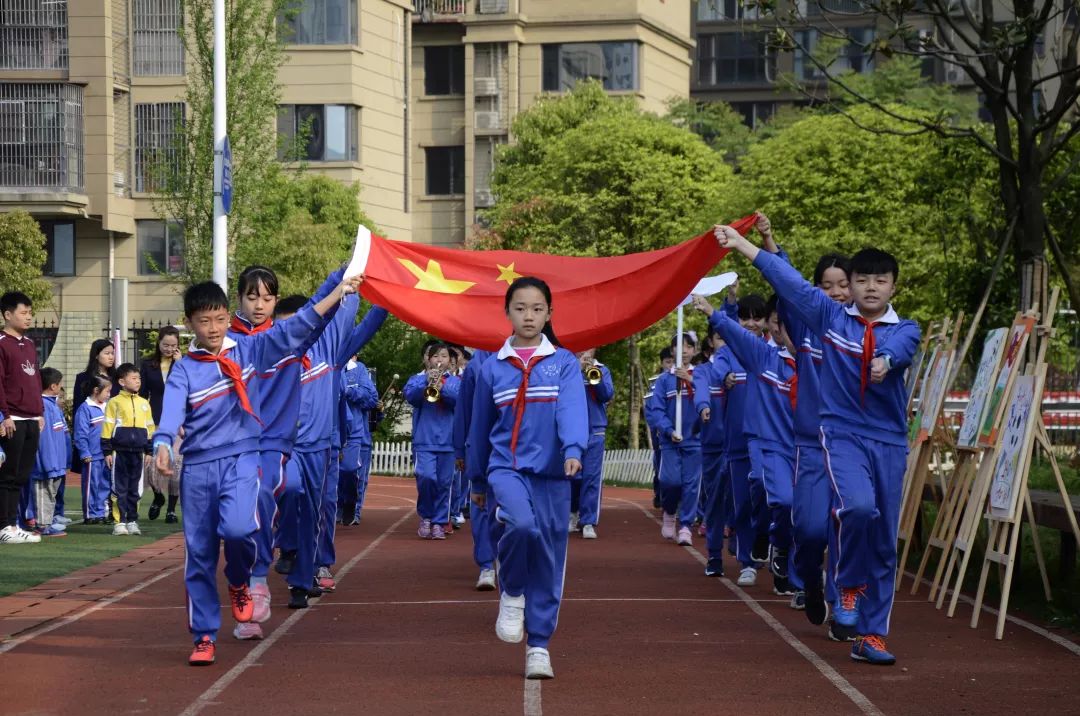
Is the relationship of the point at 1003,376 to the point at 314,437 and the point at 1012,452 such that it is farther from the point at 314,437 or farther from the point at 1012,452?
the point at 314,437

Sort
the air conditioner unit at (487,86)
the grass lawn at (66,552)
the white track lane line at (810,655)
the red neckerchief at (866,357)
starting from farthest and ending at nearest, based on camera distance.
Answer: the air conditioner unit at (487,86)
the grass lawn at (66,552)
the red neckerchief at (866,357)
the white track lane line at (810,655)

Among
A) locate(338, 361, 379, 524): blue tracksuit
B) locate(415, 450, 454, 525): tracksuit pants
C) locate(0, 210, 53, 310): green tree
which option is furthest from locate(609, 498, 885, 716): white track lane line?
locate(0, 210, 53, 310): green tree

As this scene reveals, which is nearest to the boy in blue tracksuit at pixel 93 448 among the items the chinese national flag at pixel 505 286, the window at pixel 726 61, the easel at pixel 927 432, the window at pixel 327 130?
the chinese national flag at pixel 505 286

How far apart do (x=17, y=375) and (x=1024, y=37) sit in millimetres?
9329

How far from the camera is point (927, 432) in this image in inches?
541

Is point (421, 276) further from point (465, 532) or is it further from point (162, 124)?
point (162, 124)

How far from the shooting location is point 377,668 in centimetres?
931

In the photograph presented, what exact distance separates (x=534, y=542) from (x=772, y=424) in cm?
439

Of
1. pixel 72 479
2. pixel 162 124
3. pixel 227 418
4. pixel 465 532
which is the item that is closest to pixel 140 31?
pixel 162 124

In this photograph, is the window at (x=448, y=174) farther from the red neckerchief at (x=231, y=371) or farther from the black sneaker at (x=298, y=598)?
the red neckerchief at (x=231, y=371)

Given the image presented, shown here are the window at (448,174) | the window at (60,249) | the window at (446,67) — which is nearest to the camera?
the window at (60,249)

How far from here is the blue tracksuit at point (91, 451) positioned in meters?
19.3

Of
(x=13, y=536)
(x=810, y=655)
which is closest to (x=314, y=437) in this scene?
(x=810, y=655)

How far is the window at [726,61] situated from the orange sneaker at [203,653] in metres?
66.4
